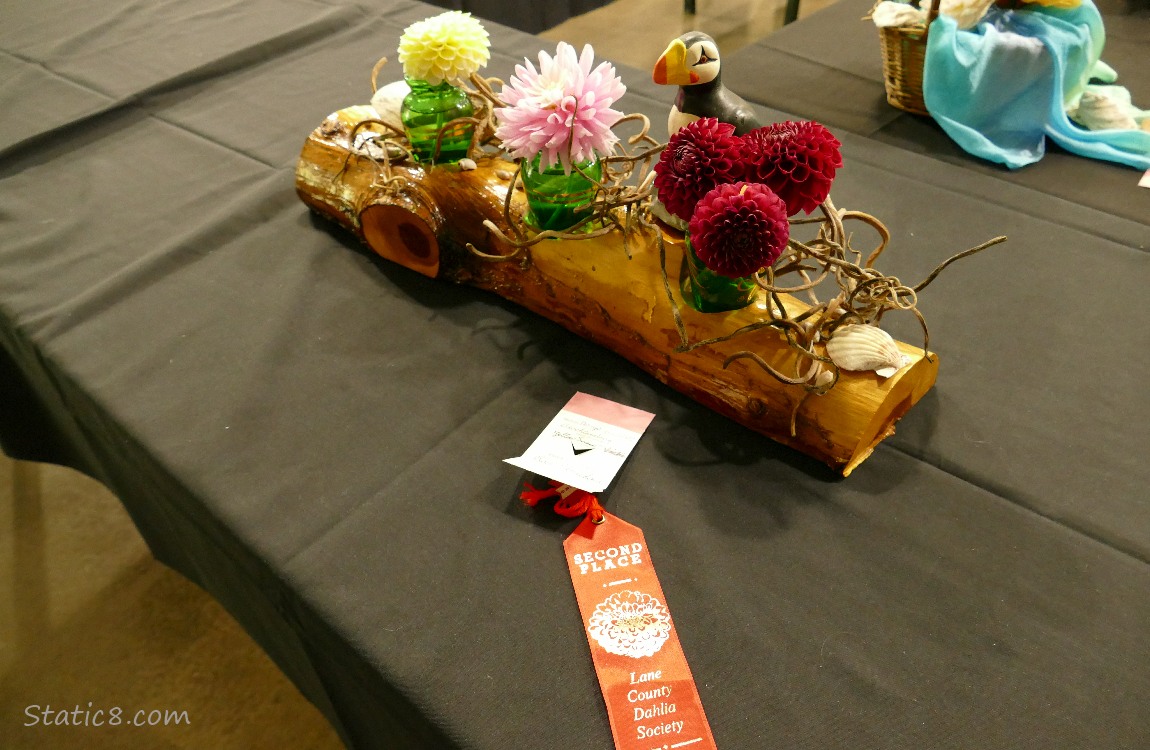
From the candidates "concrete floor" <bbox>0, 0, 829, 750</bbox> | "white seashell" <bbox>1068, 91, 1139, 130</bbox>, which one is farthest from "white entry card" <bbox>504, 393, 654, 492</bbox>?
"white seashell" <bbox>1068, 91, 1139, 130</bbox>

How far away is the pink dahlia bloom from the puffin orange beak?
0.04m

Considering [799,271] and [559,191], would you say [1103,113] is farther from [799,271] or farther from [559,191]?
[559,191]

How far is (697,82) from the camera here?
2.36 ft

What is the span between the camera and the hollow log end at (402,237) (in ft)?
2.97

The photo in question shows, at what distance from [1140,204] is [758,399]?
0.77 m

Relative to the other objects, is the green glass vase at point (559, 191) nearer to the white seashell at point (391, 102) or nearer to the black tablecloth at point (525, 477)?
the black tablecloth at point (525, 477)

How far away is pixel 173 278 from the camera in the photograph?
96 cm

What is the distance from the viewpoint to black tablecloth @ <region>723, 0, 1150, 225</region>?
3.67ft

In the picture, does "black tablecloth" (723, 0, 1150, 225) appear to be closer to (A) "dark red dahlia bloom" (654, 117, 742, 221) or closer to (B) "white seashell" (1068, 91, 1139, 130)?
(B) "white seashell" (1068, 91, 1139, 130)

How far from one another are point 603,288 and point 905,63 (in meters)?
0.81

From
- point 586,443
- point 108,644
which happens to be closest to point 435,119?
point 586,443

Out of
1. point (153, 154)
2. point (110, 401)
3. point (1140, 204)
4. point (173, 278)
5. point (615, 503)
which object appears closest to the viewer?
point (615, 503)

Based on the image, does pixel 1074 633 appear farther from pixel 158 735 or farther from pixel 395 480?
pixel 158 735

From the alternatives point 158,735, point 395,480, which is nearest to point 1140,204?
point 395,480
